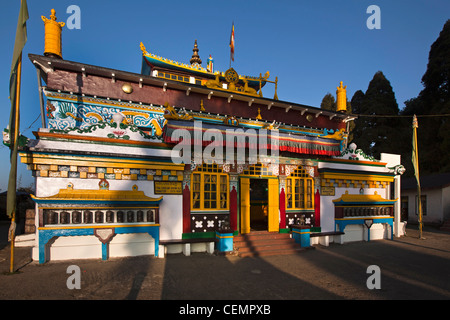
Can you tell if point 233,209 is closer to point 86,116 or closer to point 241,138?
point 241,138

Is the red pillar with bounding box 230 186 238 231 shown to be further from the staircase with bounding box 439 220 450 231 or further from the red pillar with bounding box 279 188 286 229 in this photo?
the staircase with bounding box 439 220 450 231

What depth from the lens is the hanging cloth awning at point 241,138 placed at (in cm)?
898

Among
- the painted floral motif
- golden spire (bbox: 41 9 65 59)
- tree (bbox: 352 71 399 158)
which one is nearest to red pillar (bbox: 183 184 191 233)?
the painted floral motif

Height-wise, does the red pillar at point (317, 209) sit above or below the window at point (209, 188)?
below

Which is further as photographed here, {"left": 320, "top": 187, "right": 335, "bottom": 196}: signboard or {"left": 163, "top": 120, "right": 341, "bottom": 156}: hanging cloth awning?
{"left": 320, "top": 187, "right": 335, "bottom": 196}: signboard

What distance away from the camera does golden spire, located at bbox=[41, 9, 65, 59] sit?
10.3m

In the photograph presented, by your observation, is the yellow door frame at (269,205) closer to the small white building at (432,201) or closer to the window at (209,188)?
the window at (209,188)

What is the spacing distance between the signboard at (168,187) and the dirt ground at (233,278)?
2197 mm

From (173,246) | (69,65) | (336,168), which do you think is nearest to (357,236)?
(336,168)

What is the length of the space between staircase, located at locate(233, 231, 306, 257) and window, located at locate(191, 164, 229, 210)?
144 cm

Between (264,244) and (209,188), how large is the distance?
9.66ft

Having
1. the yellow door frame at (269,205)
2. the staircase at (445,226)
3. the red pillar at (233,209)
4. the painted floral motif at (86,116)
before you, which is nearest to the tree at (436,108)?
the staircase at (445,226)

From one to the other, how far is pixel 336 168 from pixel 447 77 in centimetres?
2933

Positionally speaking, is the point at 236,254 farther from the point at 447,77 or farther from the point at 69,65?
the point at 447,77
